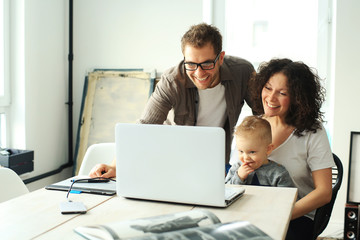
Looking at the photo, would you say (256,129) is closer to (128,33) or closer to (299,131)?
(299,131)

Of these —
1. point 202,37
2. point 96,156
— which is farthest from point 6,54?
point 202,37

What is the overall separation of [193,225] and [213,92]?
50.5 inches

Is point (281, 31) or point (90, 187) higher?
point (281, 31)

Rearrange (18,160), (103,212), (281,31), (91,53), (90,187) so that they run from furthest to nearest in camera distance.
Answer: (91,53) < (281,31) < (18,160) < (90,187) < (103,212)

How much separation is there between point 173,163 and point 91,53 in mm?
2713

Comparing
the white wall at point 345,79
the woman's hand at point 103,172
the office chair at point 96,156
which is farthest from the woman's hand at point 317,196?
the white wall at point 345,79

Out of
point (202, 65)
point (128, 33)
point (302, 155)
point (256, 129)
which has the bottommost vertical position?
point (302, 155)

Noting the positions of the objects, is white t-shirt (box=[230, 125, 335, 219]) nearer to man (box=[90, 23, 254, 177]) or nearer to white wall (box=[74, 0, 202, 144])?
man (box=[90, 23, 254, 177])

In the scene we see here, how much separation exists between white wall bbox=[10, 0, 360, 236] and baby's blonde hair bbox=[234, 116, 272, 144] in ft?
5.13

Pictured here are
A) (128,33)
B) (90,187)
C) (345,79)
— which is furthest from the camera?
(128,33)

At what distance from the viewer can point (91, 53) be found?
12.5ft

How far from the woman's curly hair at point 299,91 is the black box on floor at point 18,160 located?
6.00 ft

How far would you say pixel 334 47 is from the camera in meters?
3.13

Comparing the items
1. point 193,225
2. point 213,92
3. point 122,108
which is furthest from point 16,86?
point 193,225
